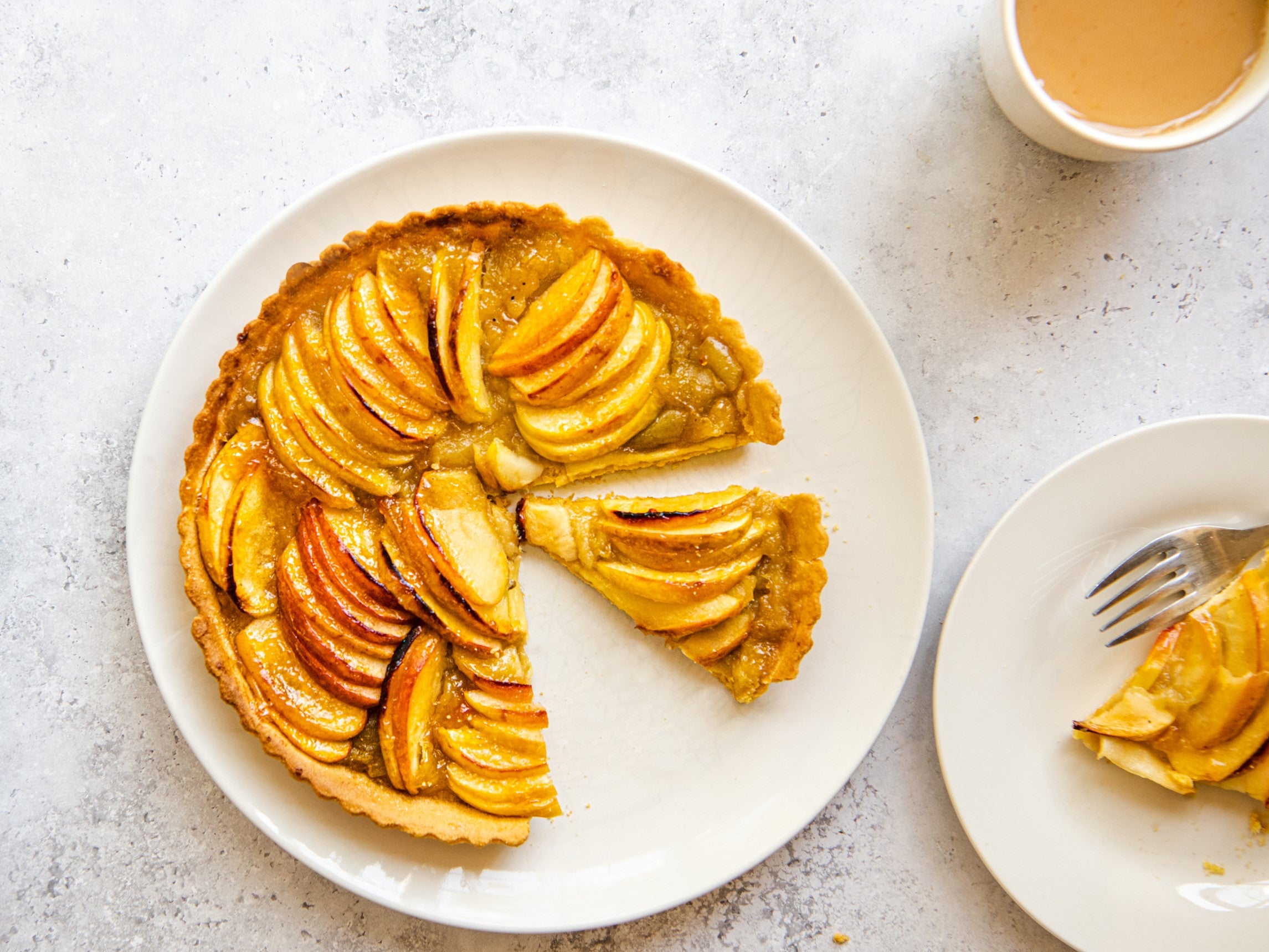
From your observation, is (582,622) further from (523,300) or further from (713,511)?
(523,300)

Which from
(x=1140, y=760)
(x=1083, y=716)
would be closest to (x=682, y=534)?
(x=1083, y=716)

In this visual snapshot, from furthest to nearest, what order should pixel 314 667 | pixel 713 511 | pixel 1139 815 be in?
pixel 1139 815
pixel 713 511
pixel 314 667

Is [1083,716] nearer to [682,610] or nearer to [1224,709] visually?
[1224,709]

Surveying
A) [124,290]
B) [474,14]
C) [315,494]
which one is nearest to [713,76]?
[474,14]

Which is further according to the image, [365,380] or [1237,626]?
[1237,626]

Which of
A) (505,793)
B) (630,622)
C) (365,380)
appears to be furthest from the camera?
(630,622)

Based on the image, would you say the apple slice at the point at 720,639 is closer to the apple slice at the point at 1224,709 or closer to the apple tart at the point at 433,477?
the apple tart at the point at 433,477
